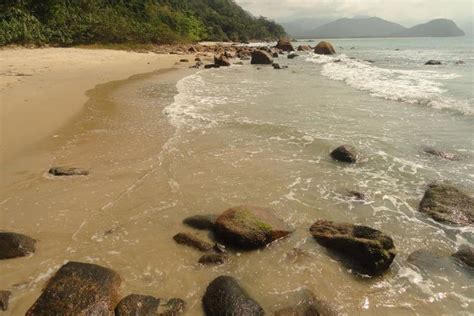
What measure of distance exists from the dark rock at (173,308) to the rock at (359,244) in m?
2.18

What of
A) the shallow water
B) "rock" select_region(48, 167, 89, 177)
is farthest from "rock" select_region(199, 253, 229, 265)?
"rock" select_region(48, 167, 89, 177)

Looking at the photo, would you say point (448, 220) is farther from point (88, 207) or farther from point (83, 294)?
point (88, 207)

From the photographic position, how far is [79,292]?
Answer: 12.5 ft

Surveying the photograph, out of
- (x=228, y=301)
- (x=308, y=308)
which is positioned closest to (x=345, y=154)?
(x=308, y=308)

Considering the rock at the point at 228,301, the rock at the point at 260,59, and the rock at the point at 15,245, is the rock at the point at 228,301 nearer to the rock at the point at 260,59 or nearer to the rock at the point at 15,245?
the rock at the point at 15,245

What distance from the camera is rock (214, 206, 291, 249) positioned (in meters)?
5.04

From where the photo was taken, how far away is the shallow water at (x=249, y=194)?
14.3ft

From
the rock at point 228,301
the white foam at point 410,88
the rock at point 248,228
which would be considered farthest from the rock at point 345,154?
the white foam at point 410,88

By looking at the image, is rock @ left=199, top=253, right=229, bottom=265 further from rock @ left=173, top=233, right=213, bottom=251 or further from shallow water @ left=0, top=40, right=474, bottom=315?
rock @ left=173, top=233, right=213, bottom=251

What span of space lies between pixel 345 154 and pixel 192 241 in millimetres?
4663

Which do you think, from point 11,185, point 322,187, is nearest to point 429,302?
point 322,187

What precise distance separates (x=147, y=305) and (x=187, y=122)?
7.83 m

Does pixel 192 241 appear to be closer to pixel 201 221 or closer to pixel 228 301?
pixel 201 221

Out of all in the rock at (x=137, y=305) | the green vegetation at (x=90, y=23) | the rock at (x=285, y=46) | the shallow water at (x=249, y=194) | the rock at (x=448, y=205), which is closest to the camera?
the rock at (x=137, y=305)
